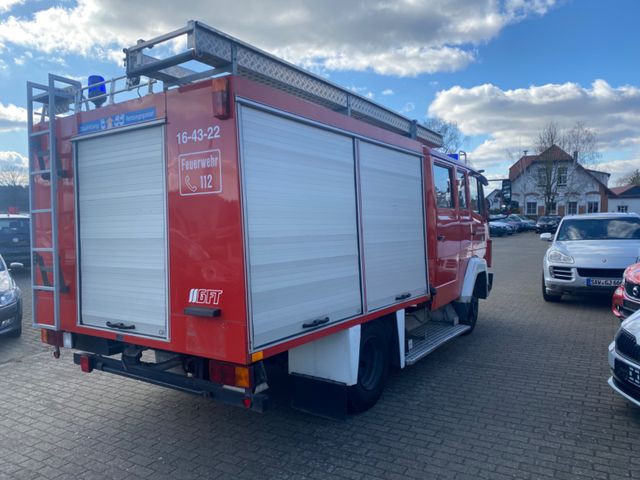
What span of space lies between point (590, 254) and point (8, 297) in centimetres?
1014

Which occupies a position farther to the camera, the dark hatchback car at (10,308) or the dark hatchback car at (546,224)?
the dark hatchback car at (546,224)

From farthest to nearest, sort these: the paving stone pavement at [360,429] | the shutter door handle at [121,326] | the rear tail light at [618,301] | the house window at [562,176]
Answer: the house window at [562,176], the rear tail light at [618,301], the shutter door handle at [121,326], the paving stone pavement at [360,429]

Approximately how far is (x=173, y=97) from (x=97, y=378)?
12.5 ft

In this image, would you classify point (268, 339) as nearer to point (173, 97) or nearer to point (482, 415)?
point (173, 97)

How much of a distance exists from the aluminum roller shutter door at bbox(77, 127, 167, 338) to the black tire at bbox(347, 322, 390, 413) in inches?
73.0

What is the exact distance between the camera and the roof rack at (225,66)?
319 centimetres

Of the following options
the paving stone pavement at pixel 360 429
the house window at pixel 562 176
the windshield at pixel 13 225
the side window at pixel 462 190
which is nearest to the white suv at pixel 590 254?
the paving stone pavement at pixel 360 429

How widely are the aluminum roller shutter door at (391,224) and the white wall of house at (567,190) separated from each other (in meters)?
44.1

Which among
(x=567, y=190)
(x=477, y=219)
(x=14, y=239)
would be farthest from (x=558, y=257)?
(x=567, y=190)

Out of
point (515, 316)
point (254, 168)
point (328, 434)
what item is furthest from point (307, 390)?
point (515, 316)

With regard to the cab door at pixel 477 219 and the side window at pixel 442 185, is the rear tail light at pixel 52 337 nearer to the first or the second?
the side window at pixel 442 185

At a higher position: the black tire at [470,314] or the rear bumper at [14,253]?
the rear bumper at [14,253]

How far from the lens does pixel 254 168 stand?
323cm

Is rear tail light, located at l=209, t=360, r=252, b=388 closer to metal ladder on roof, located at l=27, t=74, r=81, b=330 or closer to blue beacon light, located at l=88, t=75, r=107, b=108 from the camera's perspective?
metal ladder on roof, located at l=27, t=74, r=81, b=330
